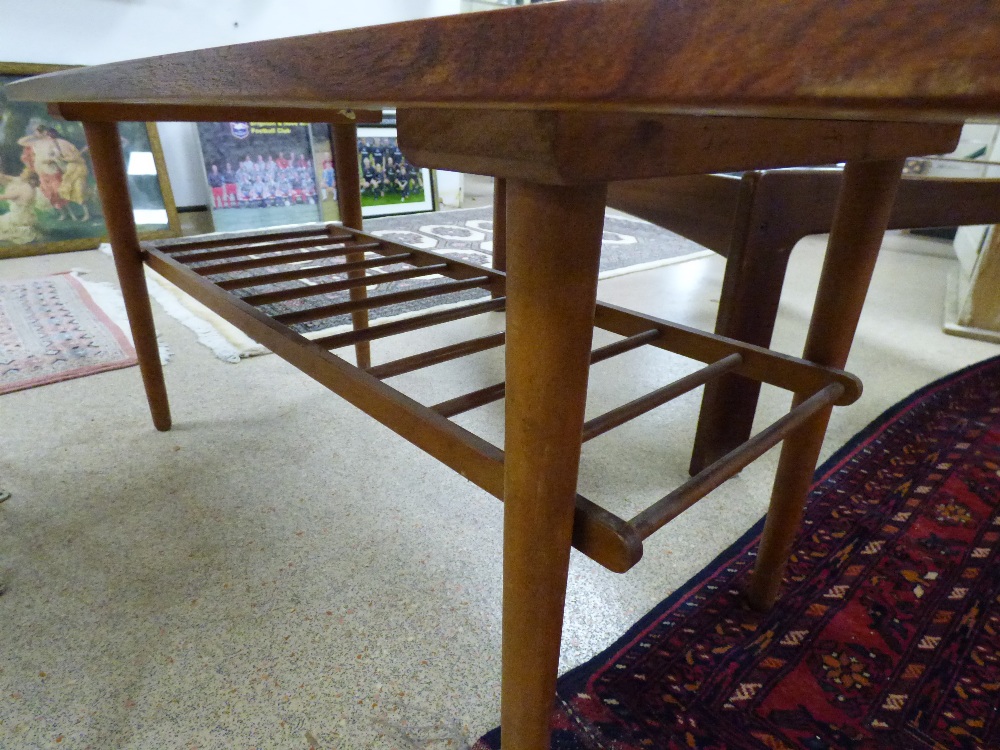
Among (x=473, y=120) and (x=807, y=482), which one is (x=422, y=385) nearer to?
(x=807, y=482)

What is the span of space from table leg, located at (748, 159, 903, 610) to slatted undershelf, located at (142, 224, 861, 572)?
0.16 feet

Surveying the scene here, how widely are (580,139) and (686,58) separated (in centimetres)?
10

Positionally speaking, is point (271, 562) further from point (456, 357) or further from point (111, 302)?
point (111, 302)

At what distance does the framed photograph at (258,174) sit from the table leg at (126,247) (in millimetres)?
1835

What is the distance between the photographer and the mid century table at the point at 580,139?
16 centimetres

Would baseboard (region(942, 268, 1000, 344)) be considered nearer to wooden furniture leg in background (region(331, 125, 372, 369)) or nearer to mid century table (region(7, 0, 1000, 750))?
mid century table (region(7, 0, 1000, 750))

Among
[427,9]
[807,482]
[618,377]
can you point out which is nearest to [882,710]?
[807,482]

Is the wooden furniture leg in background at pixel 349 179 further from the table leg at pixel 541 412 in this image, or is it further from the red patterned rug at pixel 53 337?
the table leg at pixel 541 412

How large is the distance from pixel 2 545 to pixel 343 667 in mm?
552

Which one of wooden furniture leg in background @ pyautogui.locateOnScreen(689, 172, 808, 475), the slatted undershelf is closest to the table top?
the slatted undershelf

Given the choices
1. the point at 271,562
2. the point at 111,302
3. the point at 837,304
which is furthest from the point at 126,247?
the point at 837,304

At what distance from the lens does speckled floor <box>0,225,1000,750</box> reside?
0.61m

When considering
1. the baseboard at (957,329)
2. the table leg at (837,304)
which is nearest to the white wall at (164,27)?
the table leg at (837,304)

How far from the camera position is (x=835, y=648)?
0.70 meters
